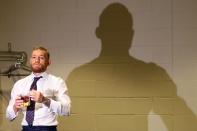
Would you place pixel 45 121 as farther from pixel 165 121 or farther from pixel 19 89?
pixel 165 121

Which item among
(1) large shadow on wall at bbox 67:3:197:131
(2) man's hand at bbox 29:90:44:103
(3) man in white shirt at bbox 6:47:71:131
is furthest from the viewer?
(1) large shadow on wall at bbox 67:3:197:131

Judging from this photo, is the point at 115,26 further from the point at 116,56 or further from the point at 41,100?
the point at 41,100

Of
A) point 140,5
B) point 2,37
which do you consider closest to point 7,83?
point 2,37

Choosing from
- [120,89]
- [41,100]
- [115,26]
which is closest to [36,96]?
[41,100]

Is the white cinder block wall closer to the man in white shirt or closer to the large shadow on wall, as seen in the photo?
the large shadow on wall

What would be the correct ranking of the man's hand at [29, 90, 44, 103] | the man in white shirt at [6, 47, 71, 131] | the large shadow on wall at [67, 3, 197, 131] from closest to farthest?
1. the man's hand at [29, 90, 44, 103]
2. the man in white shirt at [6, 47, 71, 131]
3. the large shadow on wall at [67, 3, 197, 131]

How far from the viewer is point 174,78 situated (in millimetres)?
3252

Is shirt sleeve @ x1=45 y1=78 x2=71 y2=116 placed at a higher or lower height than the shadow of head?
lower

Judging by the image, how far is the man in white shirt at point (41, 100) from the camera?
91.3 inches

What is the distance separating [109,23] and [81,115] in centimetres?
87

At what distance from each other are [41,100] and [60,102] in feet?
0.55

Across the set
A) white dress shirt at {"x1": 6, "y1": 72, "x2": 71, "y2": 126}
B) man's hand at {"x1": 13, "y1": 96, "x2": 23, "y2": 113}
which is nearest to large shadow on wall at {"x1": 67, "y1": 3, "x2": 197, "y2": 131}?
white dress shirt at {"x1": 6, "y1": 72, "x2": 71, "y2": 126}

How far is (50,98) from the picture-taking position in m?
2.41

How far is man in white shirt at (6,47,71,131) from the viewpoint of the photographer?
91.3 inches
